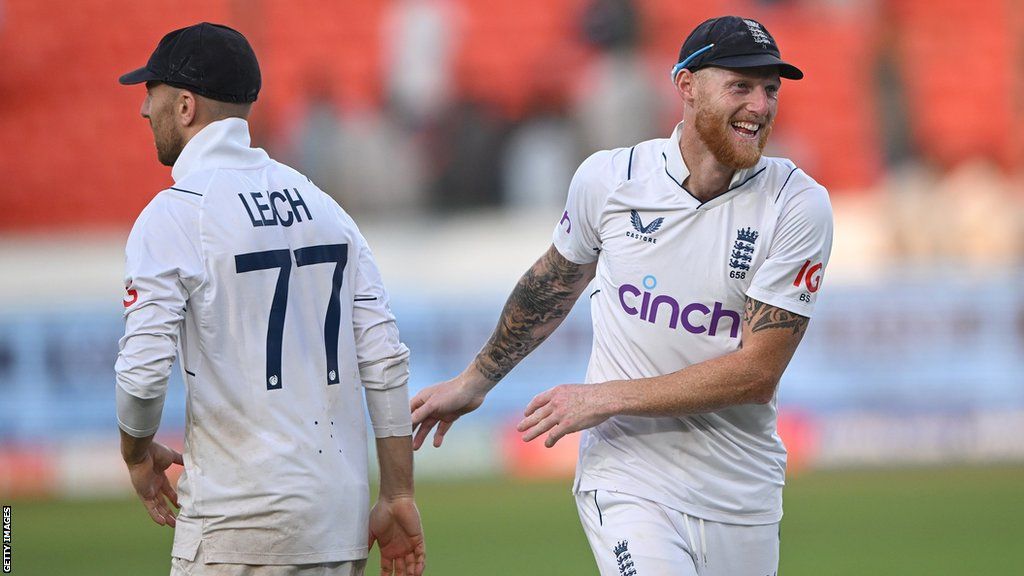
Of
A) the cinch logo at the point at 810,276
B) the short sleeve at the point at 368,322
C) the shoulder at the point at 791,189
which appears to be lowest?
the short sleeve at the point at 368,322

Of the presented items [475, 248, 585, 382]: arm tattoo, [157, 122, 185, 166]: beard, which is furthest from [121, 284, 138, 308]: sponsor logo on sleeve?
[475, 248, 585, 382]: arm tattoo

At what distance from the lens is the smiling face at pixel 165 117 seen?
11.9ft

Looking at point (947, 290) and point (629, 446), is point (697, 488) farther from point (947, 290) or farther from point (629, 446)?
point (947, 290)

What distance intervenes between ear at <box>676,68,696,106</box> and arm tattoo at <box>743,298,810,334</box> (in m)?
0.65

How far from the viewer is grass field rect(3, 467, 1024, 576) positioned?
862 cm

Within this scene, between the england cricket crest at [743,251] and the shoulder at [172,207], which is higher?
the shoulder at [172,207]

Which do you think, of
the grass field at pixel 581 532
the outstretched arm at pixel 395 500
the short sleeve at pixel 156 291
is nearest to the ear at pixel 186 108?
the short sleeve at pixel 156 291

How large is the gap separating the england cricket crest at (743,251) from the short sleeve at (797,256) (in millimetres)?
48

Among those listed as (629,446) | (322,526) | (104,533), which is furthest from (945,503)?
(322,526)

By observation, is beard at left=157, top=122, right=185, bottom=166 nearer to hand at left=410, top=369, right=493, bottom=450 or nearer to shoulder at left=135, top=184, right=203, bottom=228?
shoulder at left=135, top=184, right=203, bottom=228

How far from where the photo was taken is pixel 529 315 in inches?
181

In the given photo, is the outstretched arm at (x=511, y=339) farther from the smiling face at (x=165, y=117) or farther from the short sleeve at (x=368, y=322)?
the smiling face at (x=165, y=117)

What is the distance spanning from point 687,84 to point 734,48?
229 millimetres

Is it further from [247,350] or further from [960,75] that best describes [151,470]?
[960,75]
